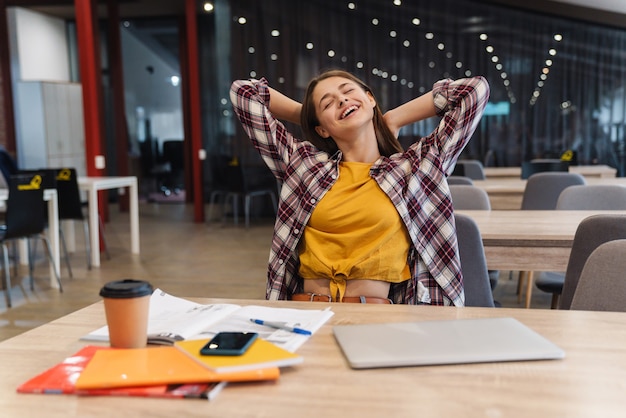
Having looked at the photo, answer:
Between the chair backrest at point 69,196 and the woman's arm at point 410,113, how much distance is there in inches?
161

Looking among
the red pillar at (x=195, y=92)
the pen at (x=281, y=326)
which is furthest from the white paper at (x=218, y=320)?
the red pillar at (x=195, y=92)

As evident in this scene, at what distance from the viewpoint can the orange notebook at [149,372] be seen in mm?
880

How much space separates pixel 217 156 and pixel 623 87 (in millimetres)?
5883

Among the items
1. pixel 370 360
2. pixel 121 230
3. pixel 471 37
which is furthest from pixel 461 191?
pixel 471 37

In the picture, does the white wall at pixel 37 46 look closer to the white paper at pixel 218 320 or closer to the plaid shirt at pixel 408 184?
the plaid shirt at pixel 408 184

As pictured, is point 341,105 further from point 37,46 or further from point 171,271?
point 37,46

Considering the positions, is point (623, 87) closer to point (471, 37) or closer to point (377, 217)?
point (471, 37)

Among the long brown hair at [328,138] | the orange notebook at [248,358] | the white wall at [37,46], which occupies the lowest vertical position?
the orange notebook at [248,358]

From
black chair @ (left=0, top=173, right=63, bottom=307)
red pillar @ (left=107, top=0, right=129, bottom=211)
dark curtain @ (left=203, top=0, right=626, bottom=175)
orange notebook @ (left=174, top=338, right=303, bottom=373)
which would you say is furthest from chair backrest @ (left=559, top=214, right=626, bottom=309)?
red pillar @ (left=107, top=0, right=129, bottom=211)

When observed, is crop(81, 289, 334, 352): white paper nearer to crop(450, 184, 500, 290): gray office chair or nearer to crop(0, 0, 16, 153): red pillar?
crop(450, 184, 500, 290): gray office chair

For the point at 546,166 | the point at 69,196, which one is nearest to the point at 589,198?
the point at 546,166

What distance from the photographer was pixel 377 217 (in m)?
1.75

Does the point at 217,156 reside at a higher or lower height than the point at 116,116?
lower

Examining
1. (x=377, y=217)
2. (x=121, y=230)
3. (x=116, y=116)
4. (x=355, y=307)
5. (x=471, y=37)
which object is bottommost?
(x=121, y=230)
